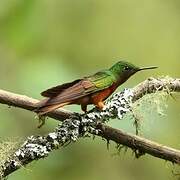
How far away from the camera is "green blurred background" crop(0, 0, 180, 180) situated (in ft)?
6.54

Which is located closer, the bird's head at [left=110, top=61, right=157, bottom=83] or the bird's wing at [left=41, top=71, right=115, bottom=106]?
the bird's wing at [left=41, top=71, right=115, bottom=106]

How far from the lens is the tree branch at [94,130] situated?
143 centimetres

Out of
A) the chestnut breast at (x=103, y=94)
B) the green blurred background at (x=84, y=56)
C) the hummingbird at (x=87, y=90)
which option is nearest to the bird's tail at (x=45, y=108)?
the hummingbird at (x=87, y=90)

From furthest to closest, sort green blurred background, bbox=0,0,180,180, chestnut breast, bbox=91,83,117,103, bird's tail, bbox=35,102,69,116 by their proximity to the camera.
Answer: green blurred background, bbox=0,0,180,180, chestnut breast, bbox=91,83,117,103, bird's tail, bbox=35,102,69,116

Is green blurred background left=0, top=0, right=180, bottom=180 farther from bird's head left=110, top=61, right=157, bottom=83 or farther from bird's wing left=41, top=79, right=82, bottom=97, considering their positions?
bird's wing left=41, top=79, right=82, bottom=97

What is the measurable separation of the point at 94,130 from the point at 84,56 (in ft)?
4.37

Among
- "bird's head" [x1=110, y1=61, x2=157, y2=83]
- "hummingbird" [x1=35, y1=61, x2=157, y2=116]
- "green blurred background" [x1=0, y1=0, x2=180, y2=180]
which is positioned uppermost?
"bird's head" [x1=110, y1=61, x2=157, y2=83]

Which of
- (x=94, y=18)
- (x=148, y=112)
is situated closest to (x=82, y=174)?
(x=94, y=18)

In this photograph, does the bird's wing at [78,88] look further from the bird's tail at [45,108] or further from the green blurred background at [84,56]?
the green blurred background at [84,56]

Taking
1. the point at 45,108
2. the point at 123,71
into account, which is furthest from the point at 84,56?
the point at 45,108

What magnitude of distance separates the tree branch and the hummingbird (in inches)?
1.3

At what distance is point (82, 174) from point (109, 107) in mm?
1073

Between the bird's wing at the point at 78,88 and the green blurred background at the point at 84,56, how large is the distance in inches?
7.3

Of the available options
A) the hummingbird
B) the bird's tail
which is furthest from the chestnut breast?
the bird's tail
